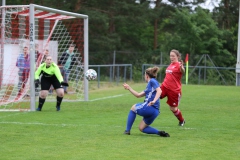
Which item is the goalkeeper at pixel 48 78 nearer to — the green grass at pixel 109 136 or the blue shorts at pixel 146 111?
the green grass at pixel 109 136

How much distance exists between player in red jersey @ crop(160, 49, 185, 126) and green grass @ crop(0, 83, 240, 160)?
37 centimetres

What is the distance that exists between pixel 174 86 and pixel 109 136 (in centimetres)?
250

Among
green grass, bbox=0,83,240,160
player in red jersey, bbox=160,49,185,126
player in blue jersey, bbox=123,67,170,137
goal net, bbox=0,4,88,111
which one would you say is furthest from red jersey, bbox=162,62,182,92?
goal net, bbox=0,4,88,111

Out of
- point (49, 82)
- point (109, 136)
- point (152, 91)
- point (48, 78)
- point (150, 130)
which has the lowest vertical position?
point (109, 136)

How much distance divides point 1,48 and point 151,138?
9.21 metres

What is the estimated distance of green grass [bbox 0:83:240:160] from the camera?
8.60 meters

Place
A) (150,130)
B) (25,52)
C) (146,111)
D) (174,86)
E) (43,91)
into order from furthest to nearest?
(25,52) → (43,91) → (174,86) → (150,130) → (146,111)

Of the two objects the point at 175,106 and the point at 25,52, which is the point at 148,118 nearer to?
the point at 175,106

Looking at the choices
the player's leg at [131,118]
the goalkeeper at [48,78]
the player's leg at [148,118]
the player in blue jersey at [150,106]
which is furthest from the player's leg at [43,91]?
the player's leg at [148,118]

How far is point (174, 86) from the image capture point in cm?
1233

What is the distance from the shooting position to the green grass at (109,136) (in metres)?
8.60

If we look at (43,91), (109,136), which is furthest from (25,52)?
(109,136)

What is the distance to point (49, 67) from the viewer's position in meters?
15.6

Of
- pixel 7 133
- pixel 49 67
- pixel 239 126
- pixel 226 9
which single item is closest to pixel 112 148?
pixel 7 133
